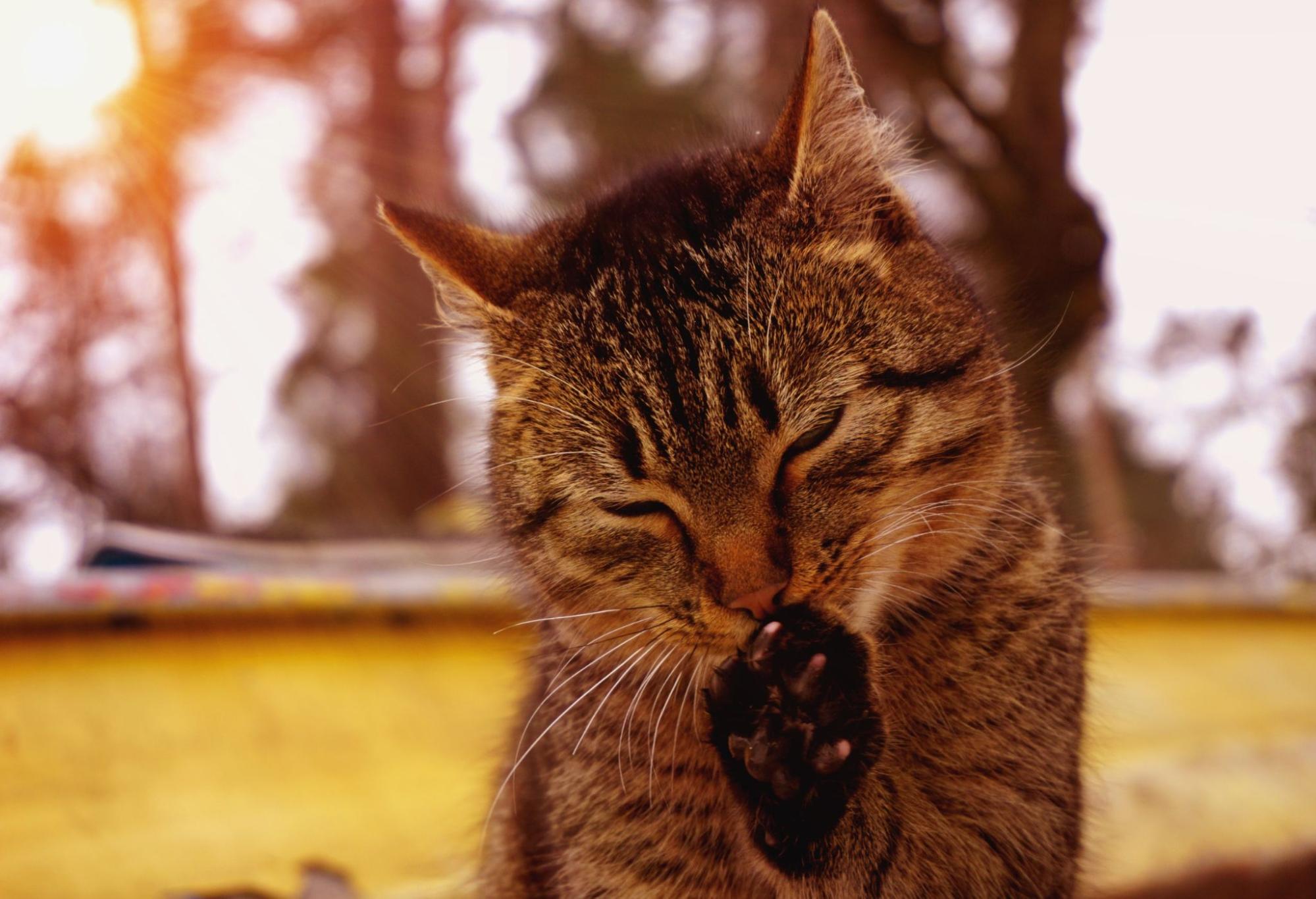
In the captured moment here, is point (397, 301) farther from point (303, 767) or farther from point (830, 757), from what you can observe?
point (830, 757)

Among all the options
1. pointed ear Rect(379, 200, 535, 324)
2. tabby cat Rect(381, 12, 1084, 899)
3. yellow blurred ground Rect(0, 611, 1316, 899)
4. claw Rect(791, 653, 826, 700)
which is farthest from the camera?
yellow blurred ground Rect(0, 611, 1316, 899)

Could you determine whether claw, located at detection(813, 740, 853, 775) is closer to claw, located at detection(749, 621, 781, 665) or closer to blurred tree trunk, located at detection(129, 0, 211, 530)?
claw, located at detection(749, 621, 781, 665)

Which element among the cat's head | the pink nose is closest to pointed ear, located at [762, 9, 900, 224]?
the cat's head

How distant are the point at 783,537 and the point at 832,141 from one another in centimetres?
77

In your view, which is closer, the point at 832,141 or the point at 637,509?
the point at 637,509

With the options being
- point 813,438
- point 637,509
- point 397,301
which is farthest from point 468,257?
point 397,301

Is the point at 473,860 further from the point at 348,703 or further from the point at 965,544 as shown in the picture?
the point at 965,544

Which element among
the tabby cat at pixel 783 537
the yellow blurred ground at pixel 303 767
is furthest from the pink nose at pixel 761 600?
the yellow blurred ground at pixel 303 767

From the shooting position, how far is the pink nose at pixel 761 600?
154cm

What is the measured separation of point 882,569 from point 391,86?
4962mm

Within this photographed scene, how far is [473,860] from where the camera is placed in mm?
2557

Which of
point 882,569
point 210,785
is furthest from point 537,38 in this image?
point 882,569

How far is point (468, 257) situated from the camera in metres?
1.99

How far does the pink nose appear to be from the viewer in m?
1.54
